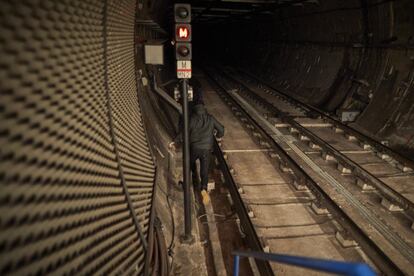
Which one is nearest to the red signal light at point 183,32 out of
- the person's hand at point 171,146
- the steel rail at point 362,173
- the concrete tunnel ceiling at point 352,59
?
the person's hand at point 171,146

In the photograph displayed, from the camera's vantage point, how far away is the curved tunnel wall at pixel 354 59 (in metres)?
8.24

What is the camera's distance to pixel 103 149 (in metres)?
2.77

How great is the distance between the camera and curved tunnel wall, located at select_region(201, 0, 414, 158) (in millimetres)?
8242

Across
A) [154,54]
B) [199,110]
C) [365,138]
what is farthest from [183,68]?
[365,138]

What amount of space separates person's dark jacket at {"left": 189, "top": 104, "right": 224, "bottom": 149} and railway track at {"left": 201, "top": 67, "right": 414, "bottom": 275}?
1.01 m

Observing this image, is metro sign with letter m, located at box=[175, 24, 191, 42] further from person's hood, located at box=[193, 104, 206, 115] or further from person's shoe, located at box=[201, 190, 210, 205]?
person's shoe, located at box=[201, 190, 210, 205]

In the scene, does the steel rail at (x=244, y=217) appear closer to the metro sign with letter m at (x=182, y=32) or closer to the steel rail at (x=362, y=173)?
the steel rail at (x=362, y=173)

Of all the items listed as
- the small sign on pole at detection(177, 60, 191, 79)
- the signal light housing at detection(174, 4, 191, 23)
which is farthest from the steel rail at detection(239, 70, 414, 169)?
the signal light housing at detection(174, 4, 191, 23)

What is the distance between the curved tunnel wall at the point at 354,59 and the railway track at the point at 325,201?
52.4 inches

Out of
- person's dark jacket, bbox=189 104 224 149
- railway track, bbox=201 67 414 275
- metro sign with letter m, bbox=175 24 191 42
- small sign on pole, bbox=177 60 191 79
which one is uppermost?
metro sign with letter m, bbox=175 24 191 42

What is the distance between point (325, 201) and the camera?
5.30 metres

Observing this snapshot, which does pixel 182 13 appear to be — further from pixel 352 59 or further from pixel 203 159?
pixel 352 59

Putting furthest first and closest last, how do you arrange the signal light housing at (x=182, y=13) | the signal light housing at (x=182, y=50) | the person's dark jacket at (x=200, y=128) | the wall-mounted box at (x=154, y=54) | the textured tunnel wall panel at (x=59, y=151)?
the wall-mounted box at (x=154, y=54) → the person's dark jacket at (x=200, y=128) → the signal light housing at (x=182, y=50) → the signal light housing at (x=182, y=13) → the textured tunnel wall panel at (x=59, y=151)

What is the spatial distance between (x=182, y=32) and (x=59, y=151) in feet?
9.36
